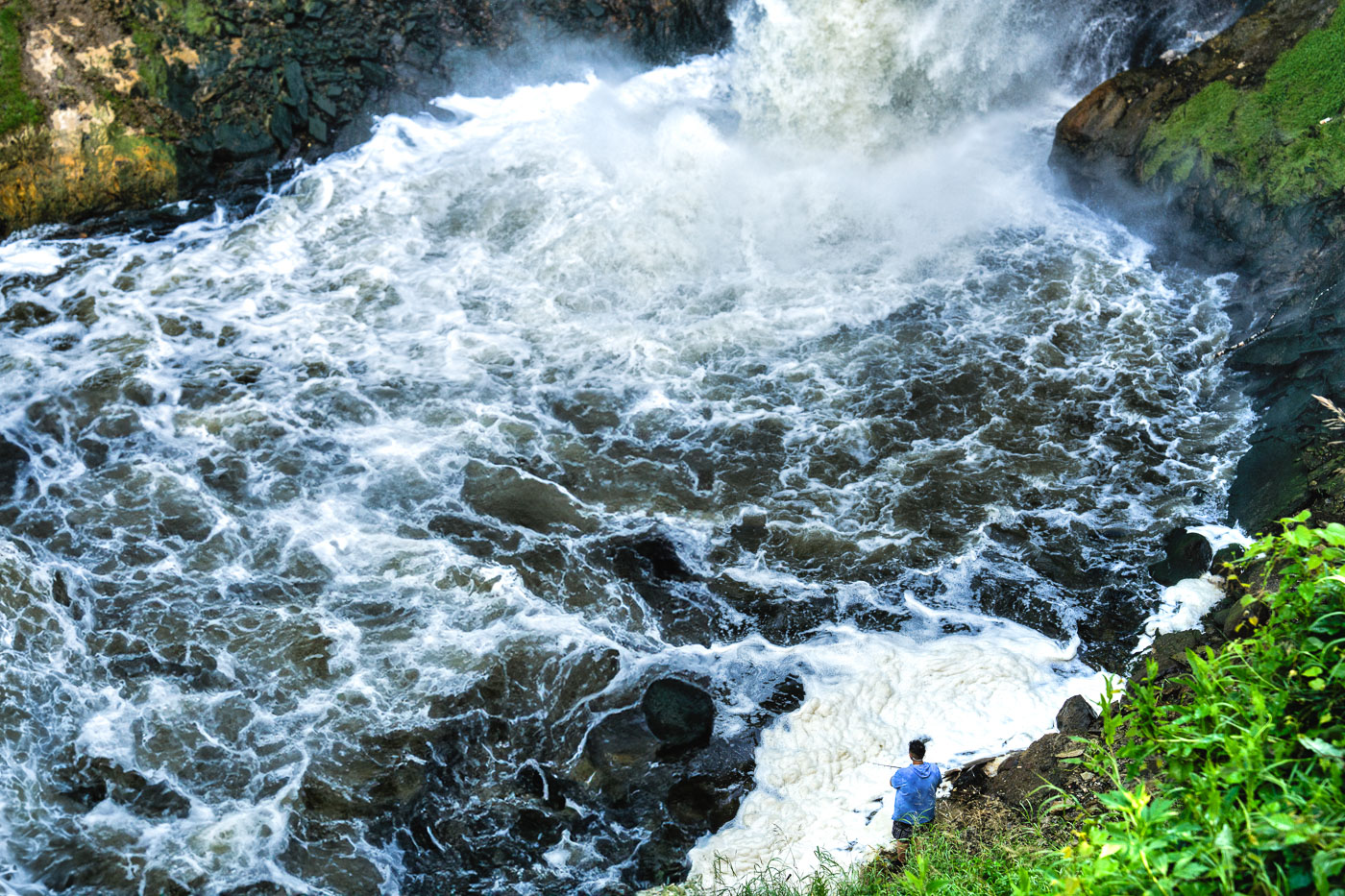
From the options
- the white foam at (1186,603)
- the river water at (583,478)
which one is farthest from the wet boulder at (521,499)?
the white foam at (1186,603)

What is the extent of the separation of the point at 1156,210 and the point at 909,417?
6035 mm

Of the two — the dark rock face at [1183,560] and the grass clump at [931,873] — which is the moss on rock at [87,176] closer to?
the grass clump at [931,873]

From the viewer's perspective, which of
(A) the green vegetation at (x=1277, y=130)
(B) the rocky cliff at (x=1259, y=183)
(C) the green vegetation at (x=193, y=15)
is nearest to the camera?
(B) the rocky cliff at (x=1259, y=183)

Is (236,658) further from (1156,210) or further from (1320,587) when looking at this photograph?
(1156,210)

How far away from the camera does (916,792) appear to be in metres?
6.34

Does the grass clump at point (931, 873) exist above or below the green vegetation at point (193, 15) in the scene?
below

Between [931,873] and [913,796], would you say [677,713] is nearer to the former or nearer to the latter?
[913,796]

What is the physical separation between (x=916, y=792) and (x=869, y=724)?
4.36 ft

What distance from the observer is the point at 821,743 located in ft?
24.8

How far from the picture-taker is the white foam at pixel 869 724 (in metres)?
6.83

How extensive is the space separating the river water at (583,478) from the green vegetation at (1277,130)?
142 cm

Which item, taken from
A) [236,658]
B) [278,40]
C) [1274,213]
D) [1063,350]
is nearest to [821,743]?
[236,658]

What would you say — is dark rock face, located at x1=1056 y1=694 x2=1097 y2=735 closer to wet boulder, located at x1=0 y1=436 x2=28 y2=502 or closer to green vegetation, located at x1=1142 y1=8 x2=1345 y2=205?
green vegetation, located at x1=1142 y1=8 x2=1345 y2=205

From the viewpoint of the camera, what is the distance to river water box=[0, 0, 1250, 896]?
7.27 m
